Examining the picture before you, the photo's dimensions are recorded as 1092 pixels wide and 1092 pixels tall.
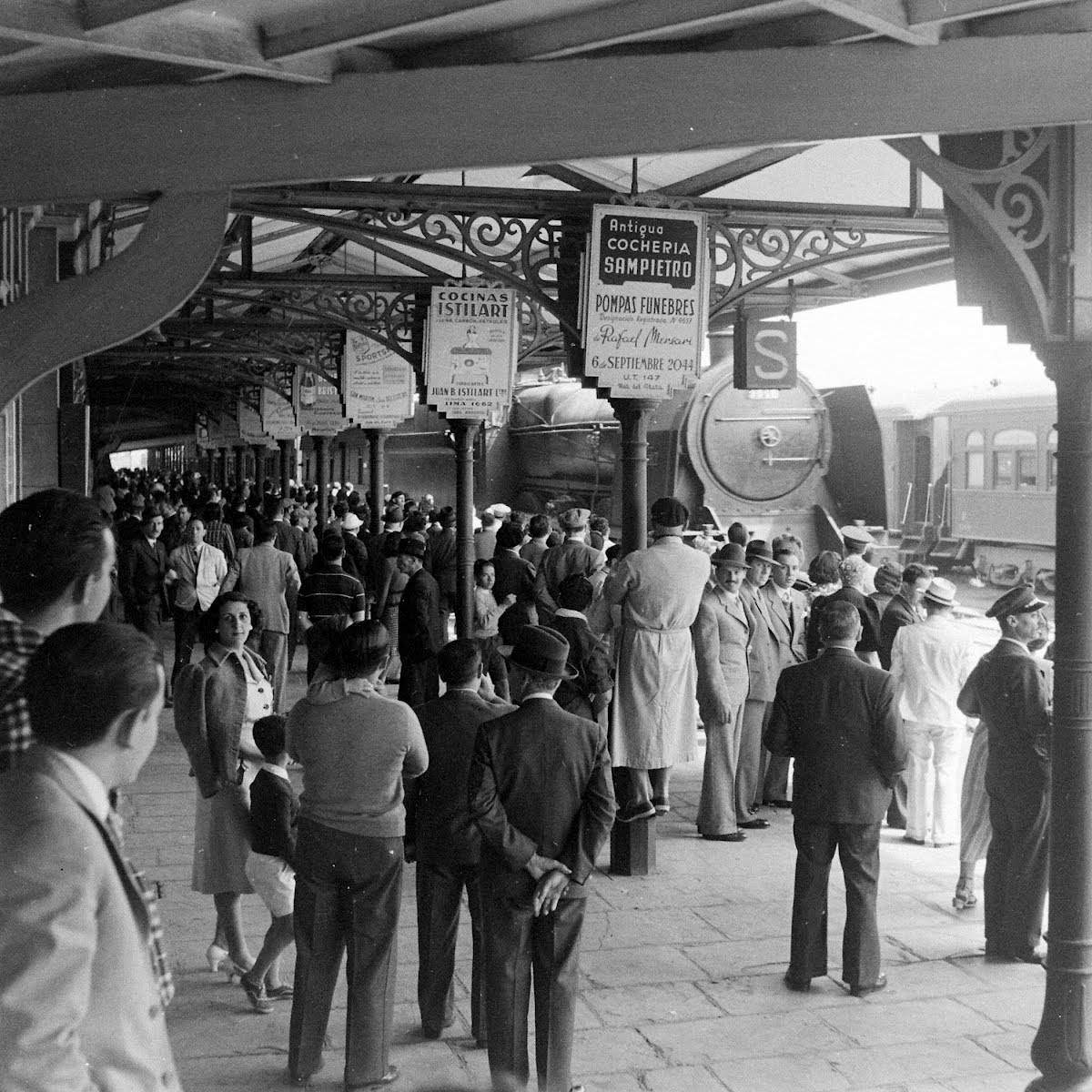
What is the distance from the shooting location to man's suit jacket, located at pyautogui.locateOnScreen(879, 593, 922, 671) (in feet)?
27.4

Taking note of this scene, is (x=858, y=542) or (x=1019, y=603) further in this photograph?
(x=858, y=542)

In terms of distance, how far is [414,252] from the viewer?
46.7ft

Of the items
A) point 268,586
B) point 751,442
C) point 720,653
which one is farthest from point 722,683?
point 751,442

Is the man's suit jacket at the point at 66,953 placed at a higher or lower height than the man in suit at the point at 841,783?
higher

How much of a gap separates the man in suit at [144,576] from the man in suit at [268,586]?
1.40 metres

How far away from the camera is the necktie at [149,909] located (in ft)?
7.26

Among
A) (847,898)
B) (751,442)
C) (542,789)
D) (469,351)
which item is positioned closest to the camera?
(542,789)

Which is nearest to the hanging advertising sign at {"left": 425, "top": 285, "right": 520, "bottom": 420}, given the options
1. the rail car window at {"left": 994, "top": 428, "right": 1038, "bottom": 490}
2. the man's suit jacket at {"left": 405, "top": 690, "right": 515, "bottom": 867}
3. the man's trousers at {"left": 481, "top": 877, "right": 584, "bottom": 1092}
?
the man's suit jacket at {"left": 405, "top": 690, "right": 515, "bottom": 867}

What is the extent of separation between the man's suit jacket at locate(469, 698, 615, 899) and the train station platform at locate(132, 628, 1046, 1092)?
0.91 metres

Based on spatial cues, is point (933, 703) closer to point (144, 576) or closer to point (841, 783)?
point (841, 783)

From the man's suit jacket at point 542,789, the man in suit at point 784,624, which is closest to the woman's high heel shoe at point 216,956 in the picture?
the man's suit jacket at point 542,789

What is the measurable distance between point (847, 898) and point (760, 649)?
9.82 ft

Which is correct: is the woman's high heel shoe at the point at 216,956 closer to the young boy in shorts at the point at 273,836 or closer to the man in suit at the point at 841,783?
the young boy in shorts at the point at 273,836

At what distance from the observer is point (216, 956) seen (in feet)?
18.5
